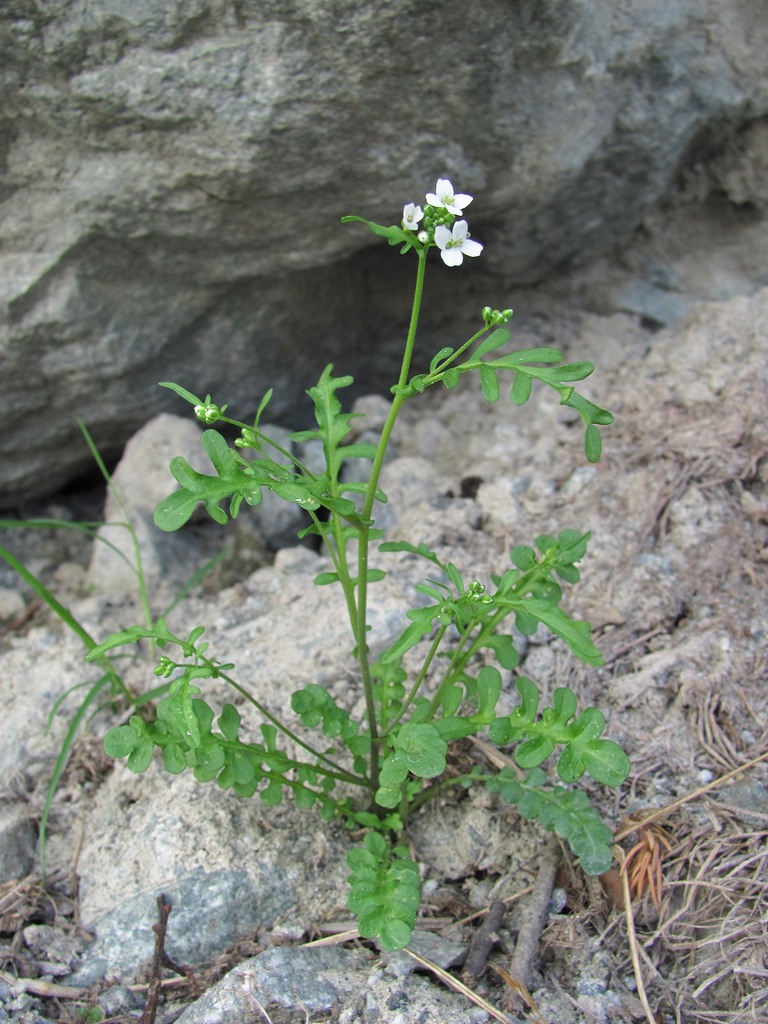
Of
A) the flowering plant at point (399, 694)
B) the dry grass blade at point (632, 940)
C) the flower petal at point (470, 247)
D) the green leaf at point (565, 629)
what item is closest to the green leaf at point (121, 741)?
the flowering plant at point (399, 694)

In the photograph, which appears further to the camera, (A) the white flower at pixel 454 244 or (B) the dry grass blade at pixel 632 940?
(B) the dry grass blade at pixel 632 940

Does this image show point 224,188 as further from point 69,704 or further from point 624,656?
point 624,656

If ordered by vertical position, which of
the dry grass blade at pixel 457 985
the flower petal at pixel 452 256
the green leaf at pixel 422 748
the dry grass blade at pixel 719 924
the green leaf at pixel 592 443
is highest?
the flower petal at pixel 452 256

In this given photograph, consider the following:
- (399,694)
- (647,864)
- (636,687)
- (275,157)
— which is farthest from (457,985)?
(275,157)

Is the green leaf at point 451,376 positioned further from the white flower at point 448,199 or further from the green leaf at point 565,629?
the green leaf at point 565,629

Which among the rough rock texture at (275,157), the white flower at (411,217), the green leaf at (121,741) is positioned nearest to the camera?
the white flower at (411,217)

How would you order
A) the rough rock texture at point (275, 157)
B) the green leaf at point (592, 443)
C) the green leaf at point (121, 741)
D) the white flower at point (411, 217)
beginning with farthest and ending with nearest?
the rough rock texture at point (275, 157)
the green leaf at point (121, 741)
the green leaf at point (592, 443)
the white flower at point (411, 217)

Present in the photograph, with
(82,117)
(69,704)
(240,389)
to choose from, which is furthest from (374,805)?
(82,117)

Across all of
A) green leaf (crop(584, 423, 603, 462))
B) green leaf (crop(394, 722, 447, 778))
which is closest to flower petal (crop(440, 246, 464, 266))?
green leaf (crop(584, 423, 603, 462))
